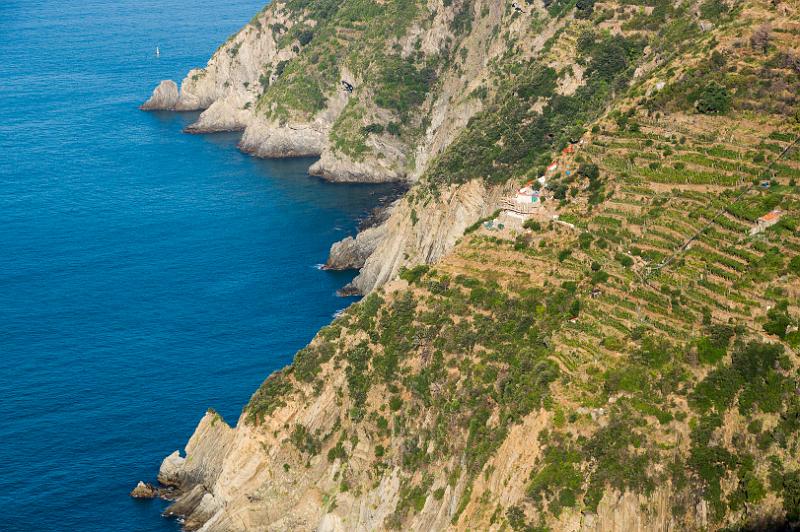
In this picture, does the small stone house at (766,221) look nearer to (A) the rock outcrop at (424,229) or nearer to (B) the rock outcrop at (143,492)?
(A) the rock outcrop at (424,229)

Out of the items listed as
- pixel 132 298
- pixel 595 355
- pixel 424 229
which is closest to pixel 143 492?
pixel 595 355

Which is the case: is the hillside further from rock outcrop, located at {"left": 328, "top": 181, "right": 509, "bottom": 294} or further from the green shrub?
rock outcrop, located at {"left": 328, "top": 181, "right": 509, "bottom": 294}

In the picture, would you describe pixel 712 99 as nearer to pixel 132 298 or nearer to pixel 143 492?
pixel 143 492

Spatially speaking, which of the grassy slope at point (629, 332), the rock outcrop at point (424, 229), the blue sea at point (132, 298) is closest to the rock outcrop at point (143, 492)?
the blue sea at point (132, 298)

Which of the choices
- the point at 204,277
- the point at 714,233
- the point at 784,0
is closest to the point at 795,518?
the point at 714,233

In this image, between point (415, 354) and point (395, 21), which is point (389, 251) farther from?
point (395, 21)

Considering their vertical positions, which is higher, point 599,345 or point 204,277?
point 599,345
